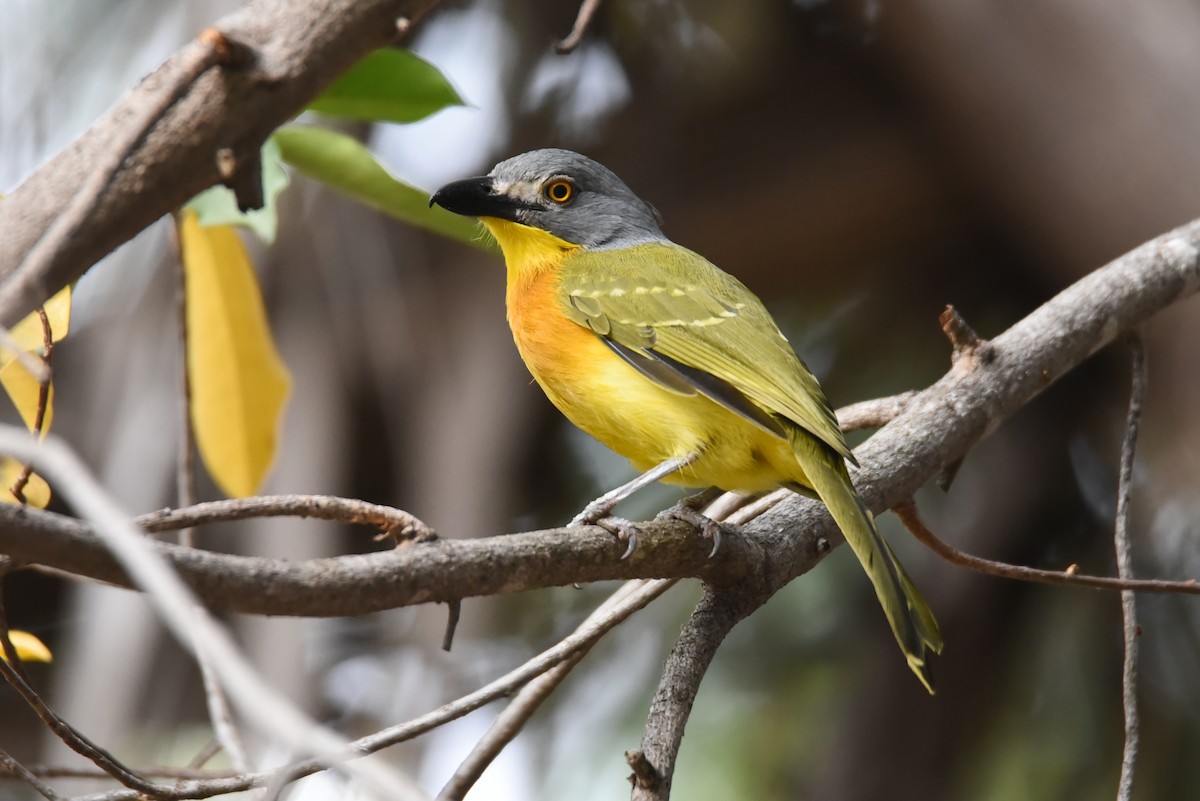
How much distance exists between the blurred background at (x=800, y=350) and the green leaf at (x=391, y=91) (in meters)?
1.41

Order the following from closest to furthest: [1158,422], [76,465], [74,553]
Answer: [76,465], [74,553], [1158,422]

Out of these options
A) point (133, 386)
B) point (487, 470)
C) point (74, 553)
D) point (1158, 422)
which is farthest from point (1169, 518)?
point (74, 553)

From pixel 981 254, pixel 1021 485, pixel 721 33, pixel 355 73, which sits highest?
pixel 721 33

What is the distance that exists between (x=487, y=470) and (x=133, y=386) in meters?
1.35

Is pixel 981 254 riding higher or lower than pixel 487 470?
higher

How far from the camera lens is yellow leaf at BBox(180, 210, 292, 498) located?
113 inches

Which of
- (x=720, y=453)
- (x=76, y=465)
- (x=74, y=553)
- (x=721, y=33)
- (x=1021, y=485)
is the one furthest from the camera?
(x=721, y=33)

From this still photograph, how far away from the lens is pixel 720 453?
8.68 feet

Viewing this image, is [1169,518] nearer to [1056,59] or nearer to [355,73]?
[1056,59]

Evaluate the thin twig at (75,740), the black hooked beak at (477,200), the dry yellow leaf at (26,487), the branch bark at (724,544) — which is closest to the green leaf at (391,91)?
the black hooked beak at (477,200)

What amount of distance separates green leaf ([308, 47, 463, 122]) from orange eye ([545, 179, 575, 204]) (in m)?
0.78

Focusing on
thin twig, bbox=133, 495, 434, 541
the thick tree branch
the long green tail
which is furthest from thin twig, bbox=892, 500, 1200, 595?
the thick tree branch

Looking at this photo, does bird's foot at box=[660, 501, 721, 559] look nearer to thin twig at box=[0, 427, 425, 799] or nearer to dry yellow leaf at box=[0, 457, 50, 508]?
dry yellow leaf at box=[0, 457, 50, 508]

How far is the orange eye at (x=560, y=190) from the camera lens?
11.6ft
